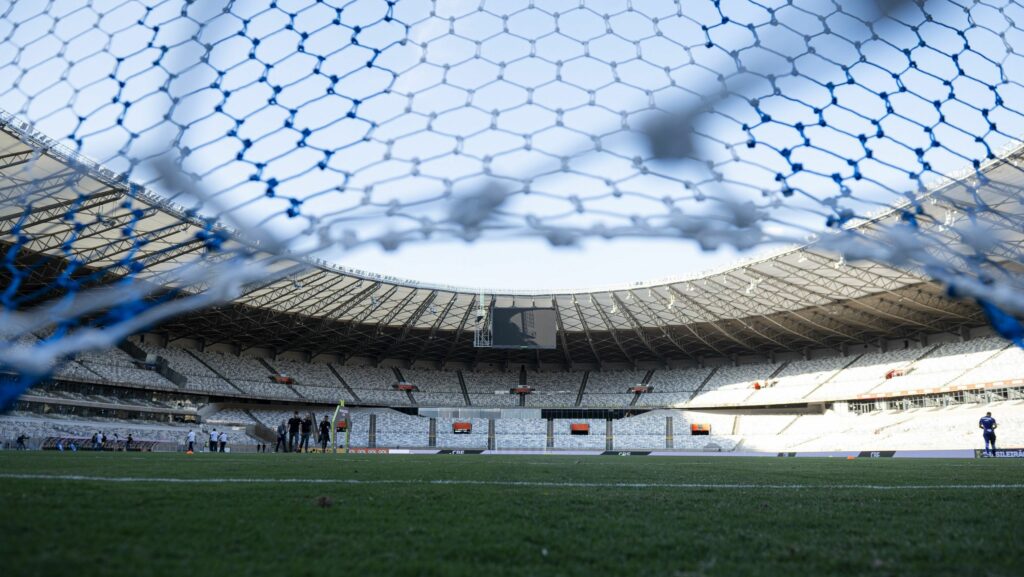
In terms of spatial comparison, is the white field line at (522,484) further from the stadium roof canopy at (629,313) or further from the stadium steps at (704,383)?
the stadium steps at (704,383)

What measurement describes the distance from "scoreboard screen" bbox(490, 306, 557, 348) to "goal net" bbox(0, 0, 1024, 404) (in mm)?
28220

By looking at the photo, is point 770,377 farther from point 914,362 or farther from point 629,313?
point 629,313

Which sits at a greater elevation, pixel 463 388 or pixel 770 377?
pixel 770 377

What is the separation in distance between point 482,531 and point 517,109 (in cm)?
319

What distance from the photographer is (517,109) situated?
203 inches

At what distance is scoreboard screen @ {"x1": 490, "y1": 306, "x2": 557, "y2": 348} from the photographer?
110 ft

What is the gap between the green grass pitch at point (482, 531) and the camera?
2.32m

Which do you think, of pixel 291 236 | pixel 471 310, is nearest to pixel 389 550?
pixel 291 236

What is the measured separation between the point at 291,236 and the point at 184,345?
40.7m

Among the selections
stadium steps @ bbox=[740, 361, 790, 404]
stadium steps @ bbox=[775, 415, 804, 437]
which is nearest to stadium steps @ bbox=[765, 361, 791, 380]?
stadium steps @ bbox=[740, 361, 790, 404]

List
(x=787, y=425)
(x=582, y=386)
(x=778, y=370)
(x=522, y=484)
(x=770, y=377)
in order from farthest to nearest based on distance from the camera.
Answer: (x=582, y=386), (x=778, y=370), (x=770, y=377), (x=787, y=425), (x=522, y=484)

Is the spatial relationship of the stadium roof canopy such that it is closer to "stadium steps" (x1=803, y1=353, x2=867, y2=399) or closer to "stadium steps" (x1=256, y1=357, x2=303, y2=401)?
"stadium steps" (x1=803, y1=353, x2=867, y2=399)

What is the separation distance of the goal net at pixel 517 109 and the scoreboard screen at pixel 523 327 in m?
28.2

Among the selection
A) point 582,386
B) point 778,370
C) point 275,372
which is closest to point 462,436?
point 582,386
